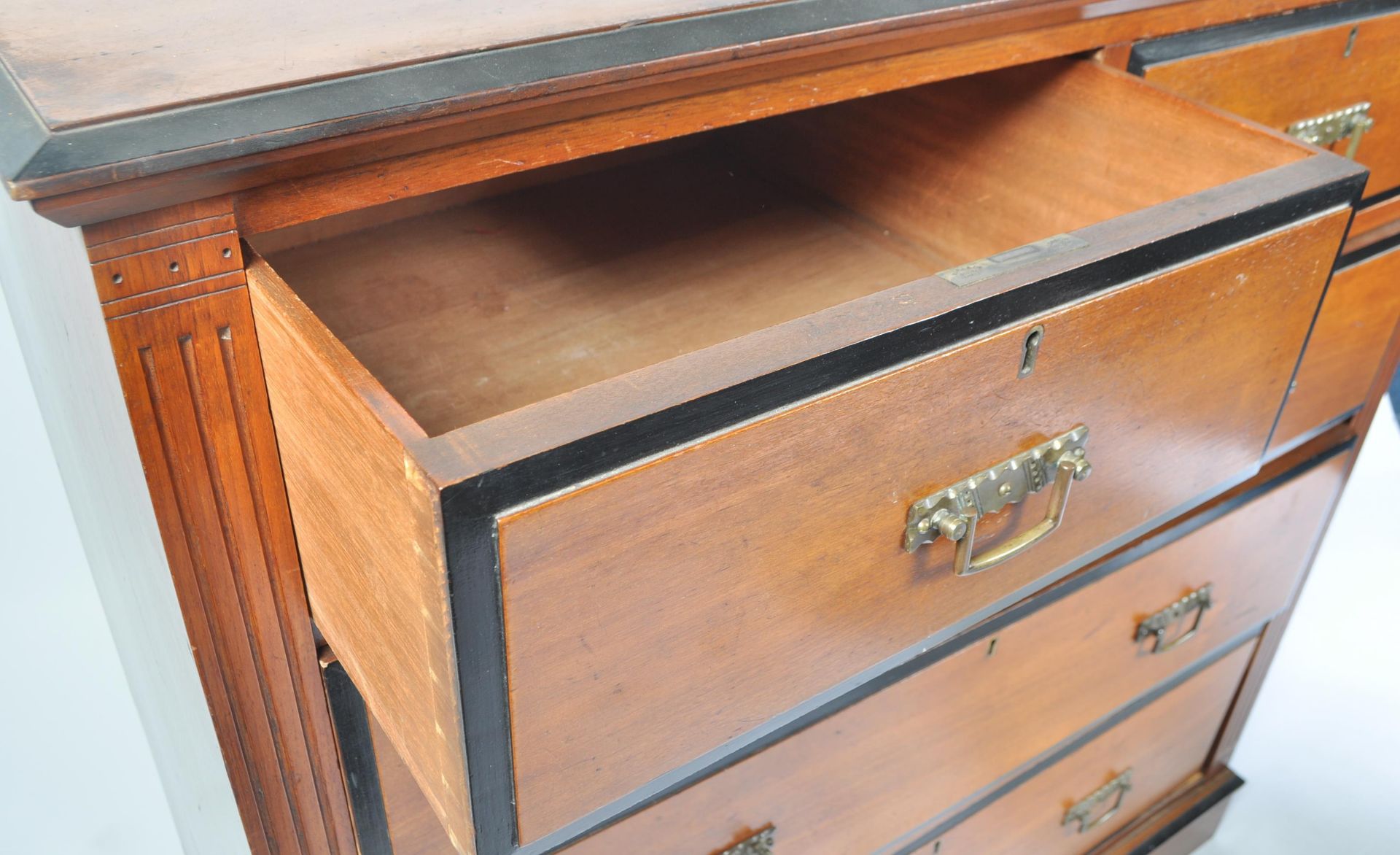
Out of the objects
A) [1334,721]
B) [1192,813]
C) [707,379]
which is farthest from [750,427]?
[1334,721]

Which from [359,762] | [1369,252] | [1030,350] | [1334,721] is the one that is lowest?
[1334,721]

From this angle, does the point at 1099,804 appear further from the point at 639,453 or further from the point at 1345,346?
the point at 639,453

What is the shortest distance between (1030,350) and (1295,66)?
440 millimetres

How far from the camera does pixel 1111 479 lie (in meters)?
0.59

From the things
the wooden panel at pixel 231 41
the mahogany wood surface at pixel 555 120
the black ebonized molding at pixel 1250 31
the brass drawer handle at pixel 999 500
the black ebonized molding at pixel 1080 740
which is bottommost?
the black ebonized molding at pixel 1080 740

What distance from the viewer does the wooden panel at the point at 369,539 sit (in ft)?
1.24

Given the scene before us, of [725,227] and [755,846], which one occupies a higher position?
[725,227]

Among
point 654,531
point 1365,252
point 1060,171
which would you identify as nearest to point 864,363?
point 654,531

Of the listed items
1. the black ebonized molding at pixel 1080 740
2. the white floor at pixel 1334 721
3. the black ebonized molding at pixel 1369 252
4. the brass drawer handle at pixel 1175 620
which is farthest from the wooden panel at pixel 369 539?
the white floor at pixel 1334 721

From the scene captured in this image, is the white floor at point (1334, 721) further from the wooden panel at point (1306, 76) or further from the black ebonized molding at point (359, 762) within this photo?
the black ebonized molding at point (359, 762)

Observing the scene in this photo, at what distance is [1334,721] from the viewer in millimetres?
1287

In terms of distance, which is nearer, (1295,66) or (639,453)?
(639,453)

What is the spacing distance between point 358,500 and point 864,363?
0.61ft

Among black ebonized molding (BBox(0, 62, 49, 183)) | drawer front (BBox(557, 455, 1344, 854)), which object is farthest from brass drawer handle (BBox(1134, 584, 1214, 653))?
black ebonized molding (BBox(0, 62, 49, 183))
